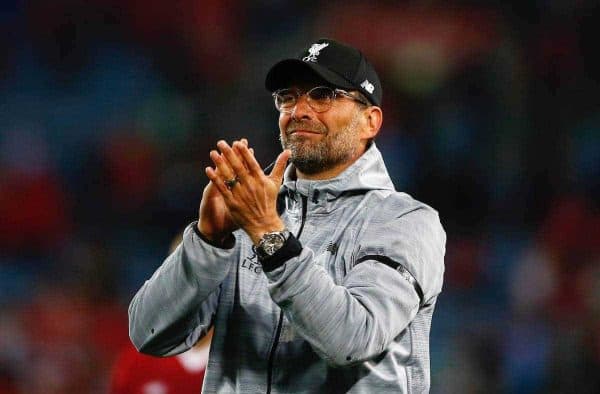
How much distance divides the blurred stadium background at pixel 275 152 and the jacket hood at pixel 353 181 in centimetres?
212

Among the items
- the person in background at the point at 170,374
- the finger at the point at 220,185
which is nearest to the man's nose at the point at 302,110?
the finger at the point at 220,185

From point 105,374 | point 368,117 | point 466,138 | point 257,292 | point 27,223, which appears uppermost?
point 368,117

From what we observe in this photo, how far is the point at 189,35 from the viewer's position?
4.74 m

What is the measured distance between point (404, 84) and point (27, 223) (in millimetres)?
1874

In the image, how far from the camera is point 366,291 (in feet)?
5.50

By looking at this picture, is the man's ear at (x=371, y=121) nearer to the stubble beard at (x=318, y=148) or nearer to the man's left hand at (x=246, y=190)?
the stubble beard at (x=318, y=148)

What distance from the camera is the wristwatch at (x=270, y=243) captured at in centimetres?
160

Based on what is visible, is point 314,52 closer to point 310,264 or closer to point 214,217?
point 214,217

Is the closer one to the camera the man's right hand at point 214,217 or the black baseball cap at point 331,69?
the man's right hand at point 214,217

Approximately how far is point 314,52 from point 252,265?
1.58 ft

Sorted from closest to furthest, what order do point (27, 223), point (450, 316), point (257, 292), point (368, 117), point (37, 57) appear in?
point (257, 292) < point (368, 117) < point (450, 316) < point (27, 223) < point (37, 57)

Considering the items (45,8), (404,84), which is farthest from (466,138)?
(45,8)

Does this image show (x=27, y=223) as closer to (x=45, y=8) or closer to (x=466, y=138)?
(x=45, y=8)

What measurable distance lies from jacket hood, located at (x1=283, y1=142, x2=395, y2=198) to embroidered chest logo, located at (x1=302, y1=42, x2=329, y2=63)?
0.75ft
